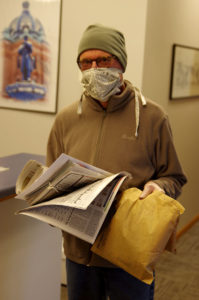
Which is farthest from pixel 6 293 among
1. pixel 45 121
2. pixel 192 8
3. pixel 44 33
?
pixel 192 8

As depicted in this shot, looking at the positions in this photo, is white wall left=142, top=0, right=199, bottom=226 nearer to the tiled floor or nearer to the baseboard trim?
the baseboard trim

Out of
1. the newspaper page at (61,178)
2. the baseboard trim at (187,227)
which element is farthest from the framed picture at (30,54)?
the newspaper page at (61,178)

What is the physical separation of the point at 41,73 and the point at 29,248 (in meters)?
1.80

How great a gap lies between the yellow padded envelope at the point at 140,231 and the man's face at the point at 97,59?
1.58 ft

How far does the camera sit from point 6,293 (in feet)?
6.13

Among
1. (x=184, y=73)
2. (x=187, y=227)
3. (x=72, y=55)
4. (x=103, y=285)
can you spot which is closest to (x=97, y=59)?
(x=103, y=285)

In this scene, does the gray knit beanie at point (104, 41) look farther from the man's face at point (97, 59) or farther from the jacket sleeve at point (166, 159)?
the jacket sleeve at point (166, 159)

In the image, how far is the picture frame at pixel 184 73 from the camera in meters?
3.62

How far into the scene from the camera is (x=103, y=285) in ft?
5.23

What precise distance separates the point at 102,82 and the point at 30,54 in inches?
81.8

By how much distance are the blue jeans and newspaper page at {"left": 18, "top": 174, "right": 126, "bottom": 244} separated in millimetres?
240

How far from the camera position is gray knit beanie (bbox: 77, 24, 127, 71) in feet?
4.90

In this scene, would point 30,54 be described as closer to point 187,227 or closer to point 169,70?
point 169,70

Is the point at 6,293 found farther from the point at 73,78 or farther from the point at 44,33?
the point at 44,33
